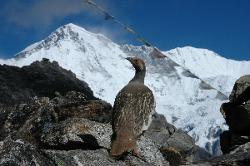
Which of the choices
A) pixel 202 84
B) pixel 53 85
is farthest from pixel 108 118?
pixel 53 85

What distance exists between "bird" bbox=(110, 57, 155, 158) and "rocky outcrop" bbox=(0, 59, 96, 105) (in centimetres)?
8624

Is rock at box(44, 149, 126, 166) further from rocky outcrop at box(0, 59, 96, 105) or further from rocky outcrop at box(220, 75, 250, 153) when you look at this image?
rocky outcrop at box(0, 59, 96, 105)

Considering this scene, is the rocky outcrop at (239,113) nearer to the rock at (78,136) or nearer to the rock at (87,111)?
the rock at (87,111)

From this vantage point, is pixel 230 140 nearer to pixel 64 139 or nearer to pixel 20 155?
pixel 64 139

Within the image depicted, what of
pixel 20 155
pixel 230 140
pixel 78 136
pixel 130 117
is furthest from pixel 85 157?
pixel 230 140

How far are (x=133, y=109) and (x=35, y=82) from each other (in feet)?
359

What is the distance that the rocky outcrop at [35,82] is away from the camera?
346 ft

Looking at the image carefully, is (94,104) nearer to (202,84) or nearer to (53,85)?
(202,84)

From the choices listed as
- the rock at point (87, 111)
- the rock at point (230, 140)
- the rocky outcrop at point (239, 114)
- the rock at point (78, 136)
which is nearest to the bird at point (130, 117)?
the rock at point (78, 136)

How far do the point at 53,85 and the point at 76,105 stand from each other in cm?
10410

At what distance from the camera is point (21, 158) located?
10031mm

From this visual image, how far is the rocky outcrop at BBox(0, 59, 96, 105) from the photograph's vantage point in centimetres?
10536

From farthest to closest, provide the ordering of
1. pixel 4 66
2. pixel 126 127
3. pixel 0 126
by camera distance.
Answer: pixel 4 66, pixel 0 126, pixel 126 127

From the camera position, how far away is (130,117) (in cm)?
1352
